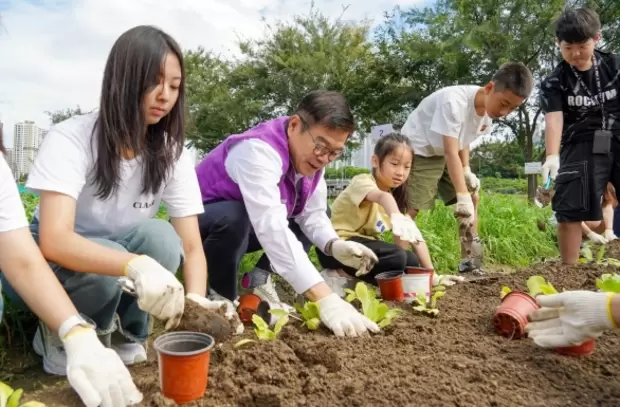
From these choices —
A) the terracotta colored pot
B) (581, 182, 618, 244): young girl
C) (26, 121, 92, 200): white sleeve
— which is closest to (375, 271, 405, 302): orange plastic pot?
the terracotta colored pot

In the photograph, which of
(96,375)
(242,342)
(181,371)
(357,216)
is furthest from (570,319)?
(357,216)

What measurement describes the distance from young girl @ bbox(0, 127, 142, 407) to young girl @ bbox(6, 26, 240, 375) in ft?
0.37

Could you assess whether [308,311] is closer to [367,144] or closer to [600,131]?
[600,131]

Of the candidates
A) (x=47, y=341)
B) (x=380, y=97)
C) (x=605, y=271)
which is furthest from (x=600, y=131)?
(x=380, y=97)

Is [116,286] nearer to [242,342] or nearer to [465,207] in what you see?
[242,342]

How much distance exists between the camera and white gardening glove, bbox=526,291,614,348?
67.3 inches

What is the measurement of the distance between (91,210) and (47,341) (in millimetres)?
514

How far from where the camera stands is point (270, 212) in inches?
90.7

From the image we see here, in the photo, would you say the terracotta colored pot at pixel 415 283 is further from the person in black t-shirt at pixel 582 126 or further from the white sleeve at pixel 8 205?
the white sleeve at pixel 8 205

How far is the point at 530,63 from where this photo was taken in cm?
1591

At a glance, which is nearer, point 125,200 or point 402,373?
point 402,373

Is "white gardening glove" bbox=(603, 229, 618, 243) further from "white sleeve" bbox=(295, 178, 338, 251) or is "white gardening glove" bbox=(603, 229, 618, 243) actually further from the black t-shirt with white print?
"white sleeve" bbox=(295, 178, 338, 251)

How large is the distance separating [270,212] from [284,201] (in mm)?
319

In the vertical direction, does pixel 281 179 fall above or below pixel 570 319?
above
